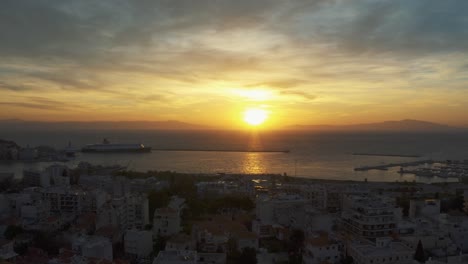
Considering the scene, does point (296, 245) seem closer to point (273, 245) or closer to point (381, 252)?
point (273, 245)

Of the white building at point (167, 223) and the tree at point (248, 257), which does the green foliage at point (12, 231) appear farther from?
the tree at point (248, 257)

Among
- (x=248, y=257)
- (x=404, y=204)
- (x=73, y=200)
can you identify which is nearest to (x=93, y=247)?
(x=248, y=257)

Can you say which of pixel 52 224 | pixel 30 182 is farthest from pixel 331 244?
pixel 30 182

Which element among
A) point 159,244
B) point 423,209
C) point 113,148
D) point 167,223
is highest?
point 113,148

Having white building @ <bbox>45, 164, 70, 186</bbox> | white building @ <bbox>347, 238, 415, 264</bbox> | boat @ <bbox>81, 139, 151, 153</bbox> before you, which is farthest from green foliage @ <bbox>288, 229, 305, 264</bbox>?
boat @ <bbox>81, 139, 151, 153</bbox>

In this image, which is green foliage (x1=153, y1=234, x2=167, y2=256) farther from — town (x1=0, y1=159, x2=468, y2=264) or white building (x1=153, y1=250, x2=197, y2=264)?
white building (x1=153, y1=250, x2=197, y2=264)

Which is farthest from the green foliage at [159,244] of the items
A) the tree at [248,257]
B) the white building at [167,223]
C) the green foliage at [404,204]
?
the green foliage at [404,204]
